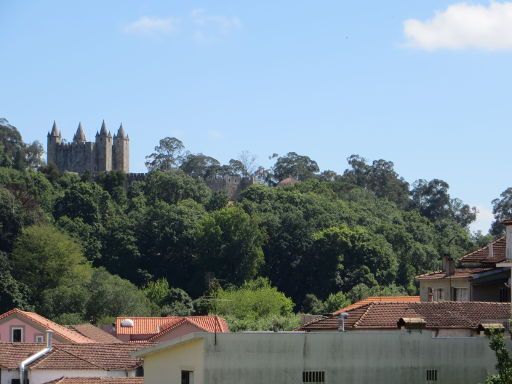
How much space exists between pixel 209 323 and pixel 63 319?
1120 inches

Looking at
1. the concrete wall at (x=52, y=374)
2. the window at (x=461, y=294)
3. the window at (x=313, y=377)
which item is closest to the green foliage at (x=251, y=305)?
the window at (x=461, y=294)

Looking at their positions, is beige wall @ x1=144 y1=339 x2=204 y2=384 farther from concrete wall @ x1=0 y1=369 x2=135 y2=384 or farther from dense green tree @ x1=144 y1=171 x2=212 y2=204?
dense green tree @ x1=144 y1=171 x2=212 y2=204

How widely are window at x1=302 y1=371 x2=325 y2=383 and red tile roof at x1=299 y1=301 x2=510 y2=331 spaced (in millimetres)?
5299

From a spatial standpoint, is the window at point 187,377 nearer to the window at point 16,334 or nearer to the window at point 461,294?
the window at point 461,294

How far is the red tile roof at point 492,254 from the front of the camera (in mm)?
45656

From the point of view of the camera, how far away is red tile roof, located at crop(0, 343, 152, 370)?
4466 centimetres

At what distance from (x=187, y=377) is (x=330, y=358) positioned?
9.07 feet

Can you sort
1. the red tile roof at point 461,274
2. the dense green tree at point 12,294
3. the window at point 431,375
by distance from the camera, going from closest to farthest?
1. the window at point 431,375
2. the red tile roof at point 461,274
3. the dense green tree at point 12,294

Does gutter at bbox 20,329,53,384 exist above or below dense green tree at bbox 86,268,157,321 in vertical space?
below

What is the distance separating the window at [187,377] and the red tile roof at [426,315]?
22.7 ft

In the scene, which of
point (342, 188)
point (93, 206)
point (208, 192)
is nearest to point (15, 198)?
point (93, 206)

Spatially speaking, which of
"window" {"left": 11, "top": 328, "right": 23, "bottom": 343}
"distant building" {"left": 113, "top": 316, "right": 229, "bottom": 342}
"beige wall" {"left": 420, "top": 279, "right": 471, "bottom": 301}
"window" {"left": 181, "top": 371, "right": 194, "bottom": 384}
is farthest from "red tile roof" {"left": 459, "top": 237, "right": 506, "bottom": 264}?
"window" {"left": 11, "top": 328, "right": 23, "bottom": 343}

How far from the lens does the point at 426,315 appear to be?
119 feet

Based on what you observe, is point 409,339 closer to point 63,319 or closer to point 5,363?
point 5,363
